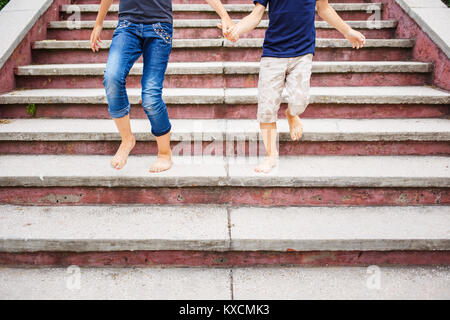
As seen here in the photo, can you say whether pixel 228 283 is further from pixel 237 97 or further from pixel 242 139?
pixel 237 97

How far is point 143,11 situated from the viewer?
196cm

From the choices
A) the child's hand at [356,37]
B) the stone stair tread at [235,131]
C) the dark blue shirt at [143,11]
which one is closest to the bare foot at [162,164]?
the stone stair tread at [235,131]

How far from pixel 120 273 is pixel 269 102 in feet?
4.69

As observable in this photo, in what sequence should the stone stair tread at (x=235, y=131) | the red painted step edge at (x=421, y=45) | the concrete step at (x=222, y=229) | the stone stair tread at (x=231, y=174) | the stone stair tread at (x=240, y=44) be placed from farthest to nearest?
the stone stair tread at (x=240, y=44) < the red painted step edge at (x=421, y=45) < the stone stair tread at (x=235, y=131) < the stone stair tread at (x=231, y=174) < the concrete step at (x=222, y=229)

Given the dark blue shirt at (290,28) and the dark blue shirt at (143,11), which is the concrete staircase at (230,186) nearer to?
the dark blue shirt at (290,28)

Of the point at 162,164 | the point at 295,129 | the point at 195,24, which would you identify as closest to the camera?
the point at 162,164


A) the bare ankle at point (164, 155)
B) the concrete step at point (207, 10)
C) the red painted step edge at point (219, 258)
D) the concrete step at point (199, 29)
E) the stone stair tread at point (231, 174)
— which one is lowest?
the red painted step edge at point (219, 258)

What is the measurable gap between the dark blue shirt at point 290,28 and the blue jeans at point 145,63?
0.68m

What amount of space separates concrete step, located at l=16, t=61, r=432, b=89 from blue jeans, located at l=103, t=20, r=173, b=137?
2.70 feet

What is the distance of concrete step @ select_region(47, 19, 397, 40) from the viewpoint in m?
3.40

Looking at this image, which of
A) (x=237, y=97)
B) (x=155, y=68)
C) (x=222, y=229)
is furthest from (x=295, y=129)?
(x=155, y=68)

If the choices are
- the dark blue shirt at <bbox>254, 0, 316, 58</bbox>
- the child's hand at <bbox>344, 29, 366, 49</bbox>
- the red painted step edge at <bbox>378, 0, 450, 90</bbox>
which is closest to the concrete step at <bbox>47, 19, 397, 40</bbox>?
the red painted step edge at <bbox>378, 0, 450, 90</bbox>

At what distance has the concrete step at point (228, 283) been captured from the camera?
1.66m

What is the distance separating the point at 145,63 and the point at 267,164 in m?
1.07
